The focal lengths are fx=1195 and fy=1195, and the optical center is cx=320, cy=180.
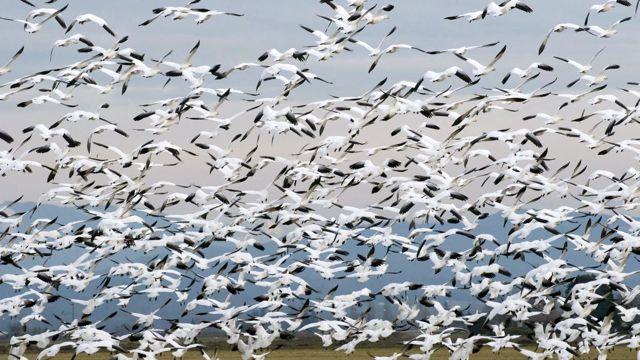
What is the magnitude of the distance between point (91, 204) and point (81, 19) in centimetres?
607

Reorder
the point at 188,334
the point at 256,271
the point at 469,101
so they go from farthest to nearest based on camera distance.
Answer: the point at 256,271 < the point at 188,334 < the point at 469,101

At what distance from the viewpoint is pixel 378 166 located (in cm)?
3616

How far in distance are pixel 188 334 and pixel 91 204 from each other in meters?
5.30

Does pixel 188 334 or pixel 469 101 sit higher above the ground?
pixel 469 101

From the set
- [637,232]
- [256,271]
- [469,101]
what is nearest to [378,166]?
[469,101]

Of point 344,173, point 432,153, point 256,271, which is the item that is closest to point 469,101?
point 432,153

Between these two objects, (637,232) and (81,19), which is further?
(637,232)

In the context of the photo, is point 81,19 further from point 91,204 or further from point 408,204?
point 408,204

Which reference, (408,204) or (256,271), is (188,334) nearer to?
(256,271)

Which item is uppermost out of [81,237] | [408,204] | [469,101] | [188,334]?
[469,101]

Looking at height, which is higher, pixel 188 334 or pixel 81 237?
pixel 81 237

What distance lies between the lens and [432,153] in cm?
3462

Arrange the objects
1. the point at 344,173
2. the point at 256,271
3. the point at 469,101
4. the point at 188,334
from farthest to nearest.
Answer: the point at 256,271 → the point at 188,334 → the point at 344,173 → the point at 469,101

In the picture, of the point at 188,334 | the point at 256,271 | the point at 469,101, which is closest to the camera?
the point at 469,101
